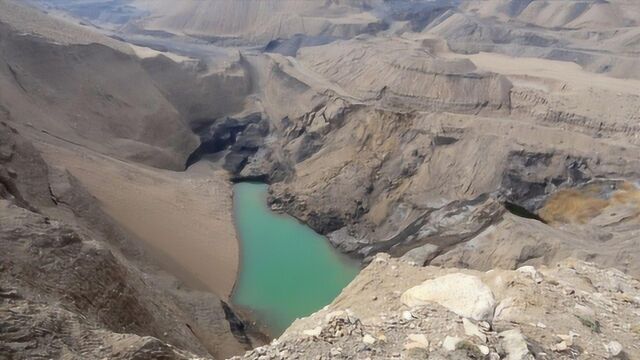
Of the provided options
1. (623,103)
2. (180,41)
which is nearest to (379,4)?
(180,41)

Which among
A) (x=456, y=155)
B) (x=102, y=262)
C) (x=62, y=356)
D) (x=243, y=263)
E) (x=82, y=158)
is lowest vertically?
(x=243, y=263)

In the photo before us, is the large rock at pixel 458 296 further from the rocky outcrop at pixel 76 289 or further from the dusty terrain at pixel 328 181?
the rocky outcrop at pixel 76 289

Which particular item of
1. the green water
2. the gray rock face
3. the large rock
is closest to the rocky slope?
the green water

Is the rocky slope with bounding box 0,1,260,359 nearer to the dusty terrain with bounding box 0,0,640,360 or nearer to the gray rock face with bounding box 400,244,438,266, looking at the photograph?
the dusty terrain with bounding box 0,0,640,360

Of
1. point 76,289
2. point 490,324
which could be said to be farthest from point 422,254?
point 76,289

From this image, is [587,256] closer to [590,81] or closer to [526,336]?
[526,336]

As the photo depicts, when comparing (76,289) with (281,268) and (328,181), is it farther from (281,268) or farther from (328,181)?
(328,181)
